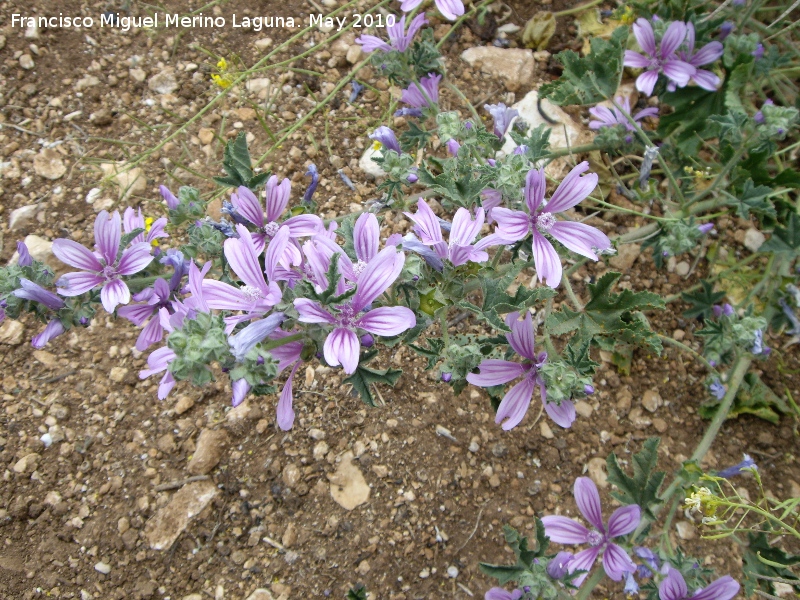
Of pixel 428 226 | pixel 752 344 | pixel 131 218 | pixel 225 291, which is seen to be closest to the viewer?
pixel 225 291

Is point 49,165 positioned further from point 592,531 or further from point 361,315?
point 592,531

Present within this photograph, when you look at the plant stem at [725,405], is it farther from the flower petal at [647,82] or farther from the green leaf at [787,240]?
the flower petal at [647,82]

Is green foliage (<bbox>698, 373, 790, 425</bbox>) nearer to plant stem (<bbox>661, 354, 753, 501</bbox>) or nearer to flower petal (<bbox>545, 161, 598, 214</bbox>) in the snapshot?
plant stem (<bbox>661, 354, 753, 501</bbox>)

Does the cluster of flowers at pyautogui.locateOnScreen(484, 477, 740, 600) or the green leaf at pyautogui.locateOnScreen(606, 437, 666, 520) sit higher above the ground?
the green leaf at pyautogui.locateOnScreen(606, 437, 666, 520)

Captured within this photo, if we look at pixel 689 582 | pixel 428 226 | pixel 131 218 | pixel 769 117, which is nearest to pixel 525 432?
pixel 689 582

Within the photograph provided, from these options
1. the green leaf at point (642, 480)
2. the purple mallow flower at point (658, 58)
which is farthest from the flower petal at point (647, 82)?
the green leaf at point (642, 480)

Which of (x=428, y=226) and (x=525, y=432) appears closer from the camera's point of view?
(x=428, y=226)

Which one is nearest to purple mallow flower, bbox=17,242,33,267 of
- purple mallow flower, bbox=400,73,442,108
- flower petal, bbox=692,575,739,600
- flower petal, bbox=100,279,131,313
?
flower petal, bbox=100,279,131,313

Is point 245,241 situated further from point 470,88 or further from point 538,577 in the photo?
point 470,88
